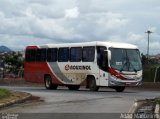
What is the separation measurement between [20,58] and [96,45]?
51.2m

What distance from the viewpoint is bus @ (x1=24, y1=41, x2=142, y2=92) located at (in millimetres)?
32688

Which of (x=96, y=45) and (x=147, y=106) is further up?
(x=96, y=45)

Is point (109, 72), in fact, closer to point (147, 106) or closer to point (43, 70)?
point (43, 70)

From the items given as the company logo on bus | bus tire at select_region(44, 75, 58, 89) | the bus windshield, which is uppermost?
the bus windshield

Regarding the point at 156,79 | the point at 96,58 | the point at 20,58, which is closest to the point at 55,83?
the point at 96,58

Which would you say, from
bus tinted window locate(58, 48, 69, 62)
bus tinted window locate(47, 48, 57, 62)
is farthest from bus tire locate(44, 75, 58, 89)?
bus tinted window locate(58, 48, 69, 62)

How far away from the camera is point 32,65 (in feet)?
130

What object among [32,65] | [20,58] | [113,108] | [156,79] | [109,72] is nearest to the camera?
[113,108]

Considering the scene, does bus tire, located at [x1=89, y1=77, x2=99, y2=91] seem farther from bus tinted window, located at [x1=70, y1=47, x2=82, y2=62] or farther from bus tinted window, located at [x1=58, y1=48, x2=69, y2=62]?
bus tinted window, located at [x1=58, y1=48, x2=69, y2=62]

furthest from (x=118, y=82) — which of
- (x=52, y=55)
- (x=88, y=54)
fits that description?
(x=52, y=55)

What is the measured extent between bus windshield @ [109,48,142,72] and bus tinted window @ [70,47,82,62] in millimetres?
2945

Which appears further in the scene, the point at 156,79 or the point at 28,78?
the point at 156,79

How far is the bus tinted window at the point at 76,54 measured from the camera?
114 feet

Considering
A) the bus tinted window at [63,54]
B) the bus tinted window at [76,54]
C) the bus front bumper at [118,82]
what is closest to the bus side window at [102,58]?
the bus front bumper at [118,82]
